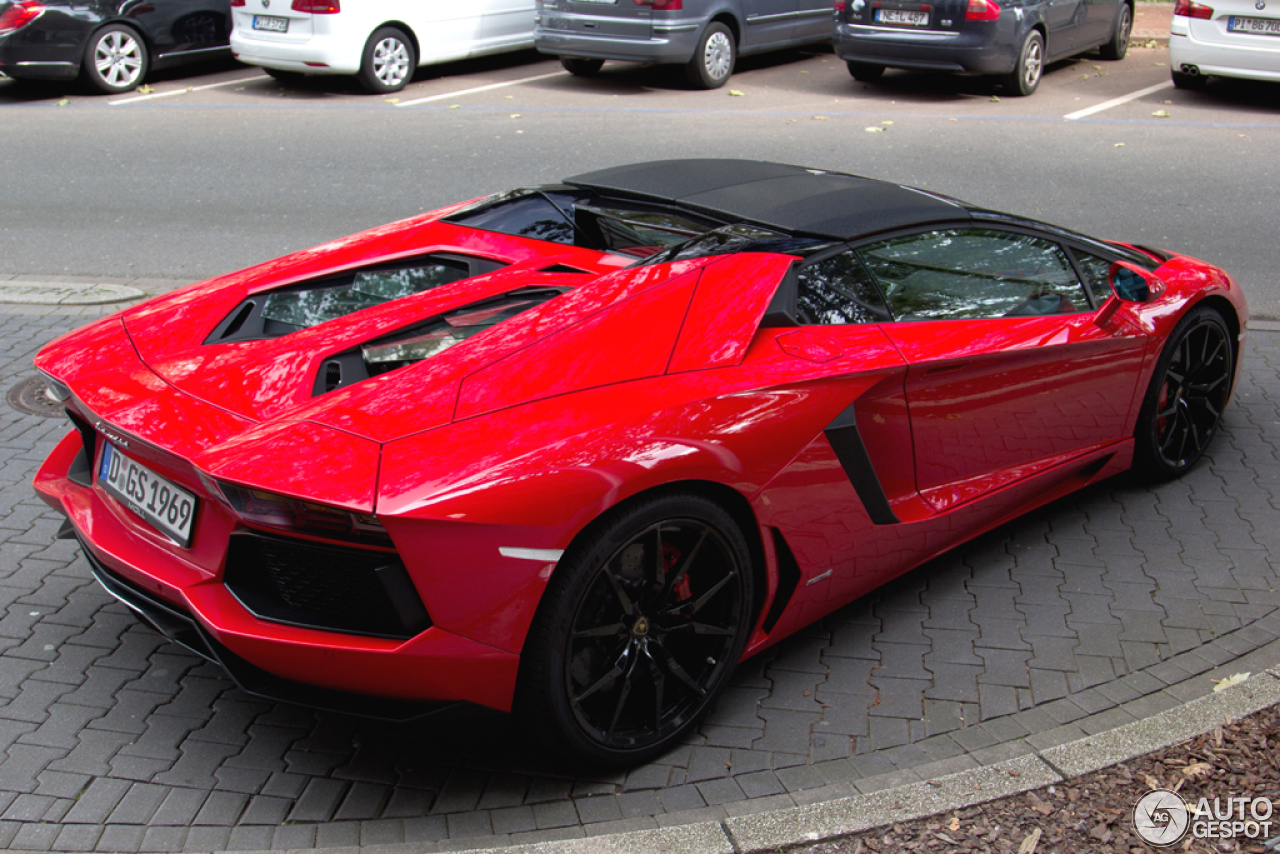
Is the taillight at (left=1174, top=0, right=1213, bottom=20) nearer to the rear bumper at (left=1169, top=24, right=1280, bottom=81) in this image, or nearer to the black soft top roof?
the rear bumper at (left=1169, top=24, right=1280, bottom=81)

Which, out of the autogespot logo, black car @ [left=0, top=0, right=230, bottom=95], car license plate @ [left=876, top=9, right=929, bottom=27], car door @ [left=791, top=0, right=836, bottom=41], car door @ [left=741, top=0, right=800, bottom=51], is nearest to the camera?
the autogespot logo

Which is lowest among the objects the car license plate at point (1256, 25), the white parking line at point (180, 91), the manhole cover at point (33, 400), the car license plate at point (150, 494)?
the manhole cover at point (33, 400)

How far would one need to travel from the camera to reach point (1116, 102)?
12367 millimetres

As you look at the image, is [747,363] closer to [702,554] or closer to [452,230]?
[702,554]

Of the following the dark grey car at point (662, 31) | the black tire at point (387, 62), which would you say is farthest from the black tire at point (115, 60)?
the dark grey car at point (662, 31)

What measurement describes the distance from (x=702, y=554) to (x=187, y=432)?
135 centimetres

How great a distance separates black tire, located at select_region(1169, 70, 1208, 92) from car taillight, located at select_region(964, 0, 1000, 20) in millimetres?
2314

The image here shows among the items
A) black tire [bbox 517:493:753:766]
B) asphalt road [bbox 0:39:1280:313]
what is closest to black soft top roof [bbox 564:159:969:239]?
black tire [bbox 517:493:753:766]

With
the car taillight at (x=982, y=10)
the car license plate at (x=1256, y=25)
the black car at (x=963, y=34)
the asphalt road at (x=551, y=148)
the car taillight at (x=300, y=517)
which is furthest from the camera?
the black car at (x=963, y=34)

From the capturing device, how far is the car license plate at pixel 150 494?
9.27 ft

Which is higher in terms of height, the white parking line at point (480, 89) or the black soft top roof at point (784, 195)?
the black soft top roof at point (784, 195)

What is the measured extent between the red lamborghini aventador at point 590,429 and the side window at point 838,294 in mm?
10

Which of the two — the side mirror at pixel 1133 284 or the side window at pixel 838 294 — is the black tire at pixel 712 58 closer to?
the side mirror at pixel 1133 284

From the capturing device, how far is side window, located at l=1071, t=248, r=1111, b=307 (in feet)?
13.9
